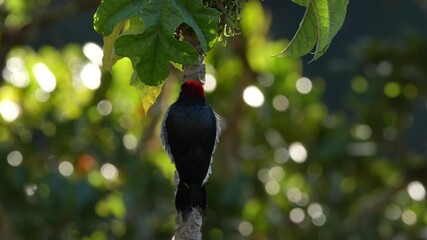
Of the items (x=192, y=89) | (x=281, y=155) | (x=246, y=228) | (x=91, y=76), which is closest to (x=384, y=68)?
(x=281, y=155)

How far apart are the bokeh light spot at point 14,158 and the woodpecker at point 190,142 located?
3006mm

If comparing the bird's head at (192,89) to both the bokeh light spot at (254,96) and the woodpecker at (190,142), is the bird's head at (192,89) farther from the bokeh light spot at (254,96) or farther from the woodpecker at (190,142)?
the bokeh light spot at (254,96)

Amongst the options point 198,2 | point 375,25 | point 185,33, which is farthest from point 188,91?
point 375,25

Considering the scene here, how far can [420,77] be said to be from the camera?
4.93 meters

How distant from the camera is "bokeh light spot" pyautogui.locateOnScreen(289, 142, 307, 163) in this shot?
4.98 metres

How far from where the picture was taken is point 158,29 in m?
1.42

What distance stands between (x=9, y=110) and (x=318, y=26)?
3.60m

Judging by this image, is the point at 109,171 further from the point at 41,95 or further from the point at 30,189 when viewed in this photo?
the point at 41,95

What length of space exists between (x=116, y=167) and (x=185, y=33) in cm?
314

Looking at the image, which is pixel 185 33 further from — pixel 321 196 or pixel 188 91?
pixel 321 196

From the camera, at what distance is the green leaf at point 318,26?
59.5 inches

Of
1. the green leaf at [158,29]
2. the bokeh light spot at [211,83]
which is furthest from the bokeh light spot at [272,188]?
the green leaf at [158,29]

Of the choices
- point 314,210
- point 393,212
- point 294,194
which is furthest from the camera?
point 393,212

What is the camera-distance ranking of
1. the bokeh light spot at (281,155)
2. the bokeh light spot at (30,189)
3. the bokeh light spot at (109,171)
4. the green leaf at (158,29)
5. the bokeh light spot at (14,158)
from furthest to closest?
the bokeh light spot at (281,155)
the bokeh light spot at (109,171)
the bokeh light spot at (14,158)
the bokeh light spot at (30,189)
the green leaf at (158,29)
